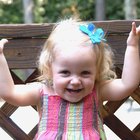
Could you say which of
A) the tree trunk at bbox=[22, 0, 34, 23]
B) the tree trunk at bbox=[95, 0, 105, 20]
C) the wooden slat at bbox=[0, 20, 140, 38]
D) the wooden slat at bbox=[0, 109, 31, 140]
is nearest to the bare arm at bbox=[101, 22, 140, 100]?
the wooden slat at bbox=[0, 20, 140, 38]

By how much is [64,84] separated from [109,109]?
0.73 m

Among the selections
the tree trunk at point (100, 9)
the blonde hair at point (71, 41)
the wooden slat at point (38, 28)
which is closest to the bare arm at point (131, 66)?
the blonde hair at point (71, 41)

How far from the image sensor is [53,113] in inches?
94.4

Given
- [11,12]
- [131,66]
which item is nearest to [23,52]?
[131,66]

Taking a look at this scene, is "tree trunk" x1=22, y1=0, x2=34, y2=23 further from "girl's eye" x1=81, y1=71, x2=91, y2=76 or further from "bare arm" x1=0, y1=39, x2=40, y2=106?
"girl's eye" x1=81, y1=71, x2=91, y2=76

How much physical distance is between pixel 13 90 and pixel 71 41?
38cm

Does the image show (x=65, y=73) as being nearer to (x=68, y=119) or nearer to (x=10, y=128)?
(x=68, y=119)

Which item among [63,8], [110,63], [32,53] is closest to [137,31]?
[110,63]

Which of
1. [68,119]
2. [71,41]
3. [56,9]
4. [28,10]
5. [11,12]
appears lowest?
[56,9]

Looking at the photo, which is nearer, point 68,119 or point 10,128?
point 68,119

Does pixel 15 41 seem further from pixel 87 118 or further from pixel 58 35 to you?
pixel 87 118

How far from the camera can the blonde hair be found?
7.59 feet

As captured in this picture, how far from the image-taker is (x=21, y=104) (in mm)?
2398

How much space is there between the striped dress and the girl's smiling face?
0.29ft
